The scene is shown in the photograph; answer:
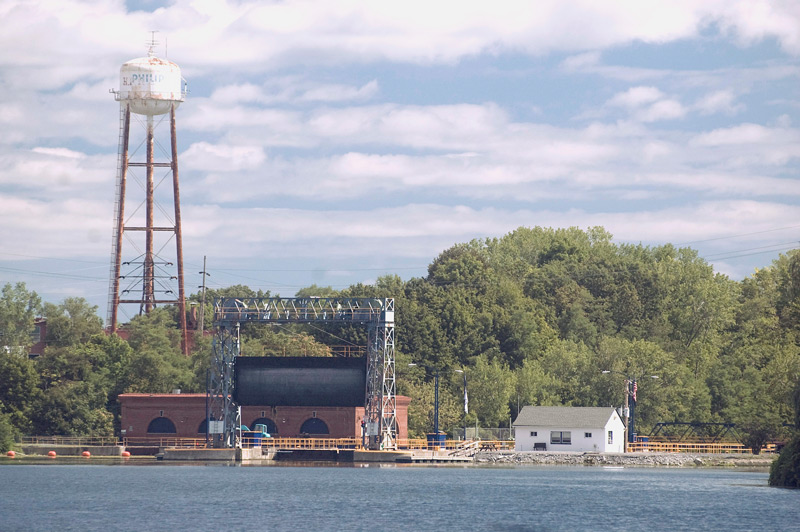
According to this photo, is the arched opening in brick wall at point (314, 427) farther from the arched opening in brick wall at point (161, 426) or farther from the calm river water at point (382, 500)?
the calm river water at point (382, 500)

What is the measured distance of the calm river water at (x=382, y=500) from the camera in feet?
166

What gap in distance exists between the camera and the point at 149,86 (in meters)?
119

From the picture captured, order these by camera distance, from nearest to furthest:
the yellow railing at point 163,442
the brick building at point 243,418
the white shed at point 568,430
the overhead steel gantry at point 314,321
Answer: the overhead steel gantry at point 314,321 < the white shed at point 568,430 < the brick building at point 243,418 < the yellow railing at point 163,442

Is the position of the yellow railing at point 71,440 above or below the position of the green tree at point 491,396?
below

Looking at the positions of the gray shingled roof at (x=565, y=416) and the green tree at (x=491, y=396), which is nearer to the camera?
the gray shingled roof at (x=565, y=416)

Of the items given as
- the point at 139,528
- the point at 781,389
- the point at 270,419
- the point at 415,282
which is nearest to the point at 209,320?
the point at 415,282

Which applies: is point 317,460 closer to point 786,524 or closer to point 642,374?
point 642,374

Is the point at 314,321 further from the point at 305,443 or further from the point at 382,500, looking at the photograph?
the point at 382,500

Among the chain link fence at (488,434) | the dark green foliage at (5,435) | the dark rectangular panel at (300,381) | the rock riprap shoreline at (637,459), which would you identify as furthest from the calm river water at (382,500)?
the chain link fence at (488,434)

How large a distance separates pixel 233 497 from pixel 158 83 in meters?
64.9

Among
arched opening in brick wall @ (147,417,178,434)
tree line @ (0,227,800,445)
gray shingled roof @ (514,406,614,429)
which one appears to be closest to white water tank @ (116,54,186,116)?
tree line @ (0,227,800,445)

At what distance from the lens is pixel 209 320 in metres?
139

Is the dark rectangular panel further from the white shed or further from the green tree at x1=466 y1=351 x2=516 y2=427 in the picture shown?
the green tree at x1=466 y1=351 x2=516 y2=427

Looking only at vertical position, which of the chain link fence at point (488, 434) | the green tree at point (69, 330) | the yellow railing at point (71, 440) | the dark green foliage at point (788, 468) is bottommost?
the dark green foliage at point (788, 468)
